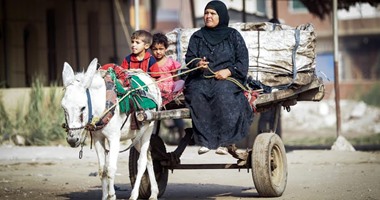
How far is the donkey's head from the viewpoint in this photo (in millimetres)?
9242

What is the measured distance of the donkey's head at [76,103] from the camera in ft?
30.3

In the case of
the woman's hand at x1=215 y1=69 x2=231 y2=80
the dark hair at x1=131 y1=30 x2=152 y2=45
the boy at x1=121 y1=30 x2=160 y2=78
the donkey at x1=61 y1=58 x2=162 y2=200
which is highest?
the dark hair at x1=131 y1=30 x2=152 y2=45

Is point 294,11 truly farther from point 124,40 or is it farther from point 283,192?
point 283,192

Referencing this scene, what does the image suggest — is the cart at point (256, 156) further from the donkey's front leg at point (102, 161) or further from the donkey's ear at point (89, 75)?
the donkey's ear at point (89, 75)

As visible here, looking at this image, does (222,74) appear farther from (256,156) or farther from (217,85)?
(256,156)

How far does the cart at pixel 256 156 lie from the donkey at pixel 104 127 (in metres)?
0.26

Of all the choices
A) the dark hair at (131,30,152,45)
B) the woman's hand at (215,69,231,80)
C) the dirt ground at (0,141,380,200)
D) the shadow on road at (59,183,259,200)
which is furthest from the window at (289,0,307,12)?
the woman's hand at (215,69,231,80)

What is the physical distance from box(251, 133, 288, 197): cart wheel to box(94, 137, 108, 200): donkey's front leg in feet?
5.32

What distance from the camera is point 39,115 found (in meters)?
18.0

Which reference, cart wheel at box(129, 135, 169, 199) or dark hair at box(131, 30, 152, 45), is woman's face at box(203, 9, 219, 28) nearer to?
dark hair at box(131, 30, 152, 45)

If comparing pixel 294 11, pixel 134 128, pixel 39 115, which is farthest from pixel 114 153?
pixel 294 11

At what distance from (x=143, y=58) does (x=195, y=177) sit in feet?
10.9

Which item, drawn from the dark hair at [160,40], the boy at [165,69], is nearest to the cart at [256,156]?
the boy at [165,69]

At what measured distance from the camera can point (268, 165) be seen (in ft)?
34.0
